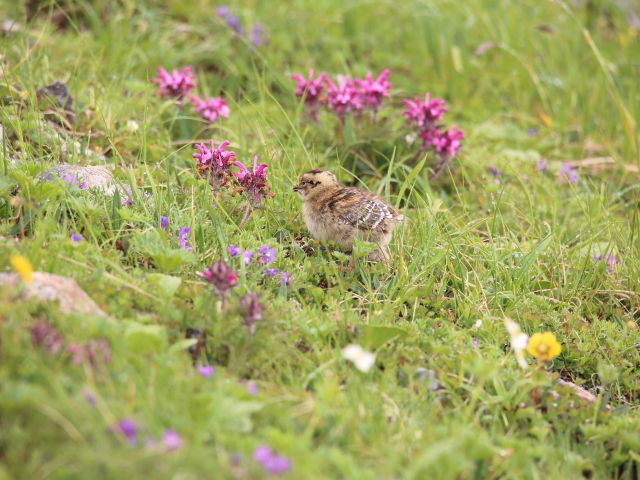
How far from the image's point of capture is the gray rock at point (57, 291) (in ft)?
10.4

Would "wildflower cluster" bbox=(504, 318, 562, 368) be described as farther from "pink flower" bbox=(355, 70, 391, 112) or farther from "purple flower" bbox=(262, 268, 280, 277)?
"pink flower" bbox=(355, 70, 391, 112)

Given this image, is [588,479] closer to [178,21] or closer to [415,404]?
[415,404]

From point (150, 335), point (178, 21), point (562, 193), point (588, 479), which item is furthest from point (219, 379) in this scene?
point (178, 21)

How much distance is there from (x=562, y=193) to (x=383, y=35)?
10.2 feet

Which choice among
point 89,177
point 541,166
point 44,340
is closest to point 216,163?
point 89,177

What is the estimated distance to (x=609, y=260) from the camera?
5043 millimetres

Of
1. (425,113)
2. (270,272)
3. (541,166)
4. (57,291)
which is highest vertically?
(57,291)

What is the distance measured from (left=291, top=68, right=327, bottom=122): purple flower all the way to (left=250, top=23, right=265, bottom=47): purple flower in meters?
1.81

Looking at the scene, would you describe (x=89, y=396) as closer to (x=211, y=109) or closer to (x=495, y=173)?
(x=211, y=109)

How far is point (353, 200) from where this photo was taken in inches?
186

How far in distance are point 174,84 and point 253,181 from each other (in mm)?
1709

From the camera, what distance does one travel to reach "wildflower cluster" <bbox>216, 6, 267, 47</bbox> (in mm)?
7500

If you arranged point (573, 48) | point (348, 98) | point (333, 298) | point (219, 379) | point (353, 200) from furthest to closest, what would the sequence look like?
point (573, 48)
point (348, 98)
point (353, 200)
point (333, 298)
point (219, 379)

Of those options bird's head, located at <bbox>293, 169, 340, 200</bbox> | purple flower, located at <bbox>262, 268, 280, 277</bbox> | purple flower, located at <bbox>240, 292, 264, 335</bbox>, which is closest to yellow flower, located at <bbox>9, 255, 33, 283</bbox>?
purple flower, located at <bbox>240, 292, 264, 335</bbox>
